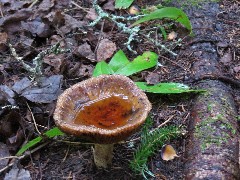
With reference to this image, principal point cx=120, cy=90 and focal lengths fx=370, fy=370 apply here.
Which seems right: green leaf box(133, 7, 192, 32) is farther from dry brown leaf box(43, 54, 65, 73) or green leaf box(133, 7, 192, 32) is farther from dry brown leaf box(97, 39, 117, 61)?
dry brown leaf box(43, 54, 65, 73)

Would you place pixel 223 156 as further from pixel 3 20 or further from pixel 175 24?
pixel 3 20

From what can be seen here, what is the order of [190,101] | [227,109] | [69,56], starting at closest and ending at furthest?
[227,109]
[190,101]
[69,56]

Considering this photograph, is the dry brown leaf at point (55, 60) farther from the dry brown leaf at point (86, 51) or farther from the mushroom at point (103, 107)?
the mushroom at point (103, 107)

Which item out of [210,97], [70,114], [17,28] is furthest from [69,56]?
[210,97]

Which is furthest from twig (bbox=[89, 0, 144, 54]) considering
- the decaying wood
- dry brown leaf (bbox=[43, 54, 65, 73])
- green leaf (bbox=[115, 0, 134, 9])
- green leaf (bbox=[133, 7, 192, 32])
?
the decaying wood

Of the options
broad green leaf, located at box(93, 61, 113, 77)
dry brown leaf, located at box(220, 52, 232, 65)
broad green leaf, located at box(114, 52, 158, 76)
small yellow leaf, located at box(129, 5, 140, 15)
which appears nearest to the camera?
broad green leaf, located at box(93, 61, 113, 77)

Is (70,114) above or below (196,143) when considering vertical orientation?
above

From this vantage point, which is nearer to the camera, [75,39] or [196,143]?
[196,143]

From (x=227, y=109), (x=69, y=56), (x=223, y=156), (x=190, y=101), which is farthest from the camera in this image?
(x=69, y=56)
